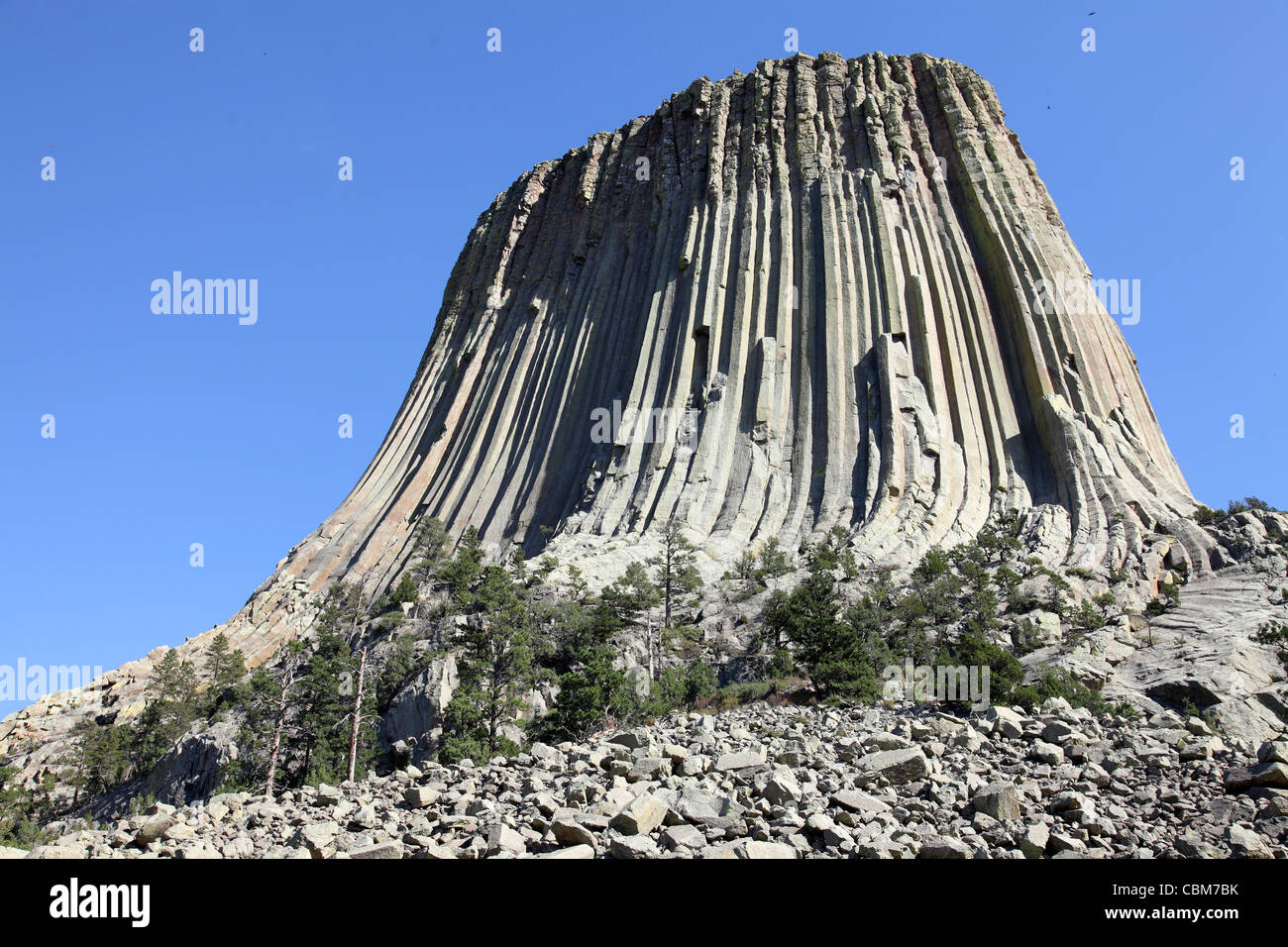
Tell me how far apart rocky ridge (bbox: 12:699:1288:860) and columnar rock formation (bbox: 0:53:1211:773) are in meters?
21.4

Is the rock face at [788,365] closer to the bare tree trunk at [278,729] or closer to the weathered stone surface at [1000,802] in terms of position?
the bare tree trunk at [278,729]

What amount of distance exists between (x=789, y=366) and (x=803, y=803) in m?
34.5

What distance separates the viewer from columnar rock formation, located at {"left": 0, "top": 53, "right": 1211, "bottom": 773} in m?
36.5

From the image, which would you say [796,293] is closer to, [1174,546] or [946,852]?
[1174,546]

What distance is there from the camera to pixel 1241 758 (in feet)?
35.0

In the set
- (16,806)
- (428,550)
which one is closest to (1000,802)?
(16,806)

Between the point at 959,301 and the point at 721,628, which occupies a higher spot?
the point at 959,301

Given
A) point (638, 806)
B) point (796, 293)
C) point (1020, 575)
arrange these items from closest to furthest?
1. point (638, 806)
2. point (1020, 575)
3. point (796, 293)

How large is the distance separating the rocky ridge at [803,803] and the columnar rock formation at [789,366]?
70.3 ft

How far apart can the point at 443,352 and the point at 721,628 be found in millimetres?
38216

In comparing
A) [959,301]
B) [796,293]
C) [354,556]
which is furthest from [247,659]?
[959,301]

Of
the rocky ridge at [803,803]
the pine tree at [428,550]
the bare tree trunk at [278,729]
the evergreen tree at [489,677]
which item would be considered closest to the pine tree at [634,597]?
the evergreen tree at [489,677]

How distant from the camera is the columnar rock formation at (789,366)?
36.5 meters
